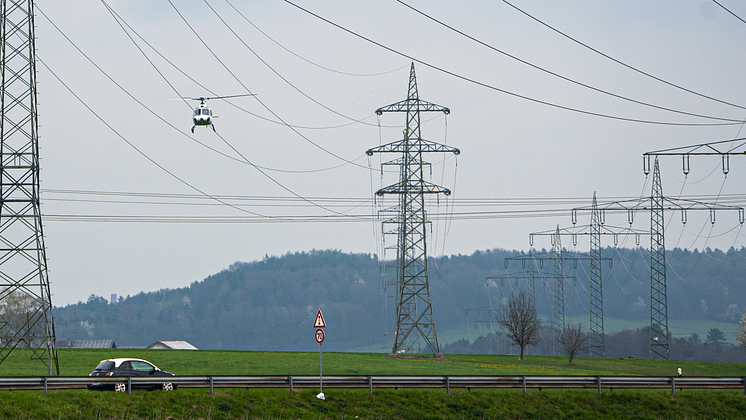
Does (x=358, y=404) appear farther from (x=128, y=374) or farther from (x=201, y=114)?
(x=201, y=114)

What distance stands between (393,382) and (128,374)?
12.6 meters

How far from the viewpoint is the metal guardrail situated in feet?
109

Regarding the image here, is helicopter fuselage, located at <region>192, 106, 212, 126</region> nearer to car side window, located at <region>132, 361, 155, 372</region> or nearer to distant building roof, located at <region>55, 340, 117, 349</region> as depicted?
car side window, located at <region>132, 361, 155, 372</region>

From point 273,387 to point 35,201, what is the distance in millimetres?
17598

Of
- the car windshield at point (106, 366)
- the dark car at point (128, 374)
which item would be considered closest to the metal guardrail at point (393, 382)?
the dark car at point (128, 374)

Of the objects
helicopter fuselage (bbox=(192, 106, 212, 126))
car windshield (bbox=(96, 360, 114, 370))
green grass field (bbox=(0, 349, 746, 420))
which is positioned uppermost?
helicopter fuselage (bbox=(192, 106, 212, 126))

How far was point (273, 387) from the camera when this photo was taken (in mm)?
36656

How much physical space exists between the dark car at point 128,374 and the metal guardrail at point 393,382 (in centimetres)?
14

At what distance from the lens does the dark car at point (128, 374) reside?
111 ft

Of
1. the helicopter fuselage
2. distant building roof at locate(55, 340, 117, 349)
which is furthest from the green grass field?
distant building roof at locate(55, 340, 117, 349)

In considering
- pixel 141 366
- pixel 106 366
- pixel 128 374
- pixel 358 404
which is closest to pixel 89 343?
pixel 141 366

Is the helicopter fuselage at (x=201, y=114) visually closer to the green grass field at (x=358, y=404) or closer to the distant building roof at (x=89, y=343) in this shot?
the green grass field at (x=358, y=404)

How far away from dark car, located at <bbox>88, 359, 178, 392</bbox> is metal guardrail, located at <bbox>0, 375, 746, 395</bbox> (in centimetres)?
14

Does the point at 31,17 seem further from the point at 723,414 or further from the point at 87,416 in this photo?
the point at 723,414
